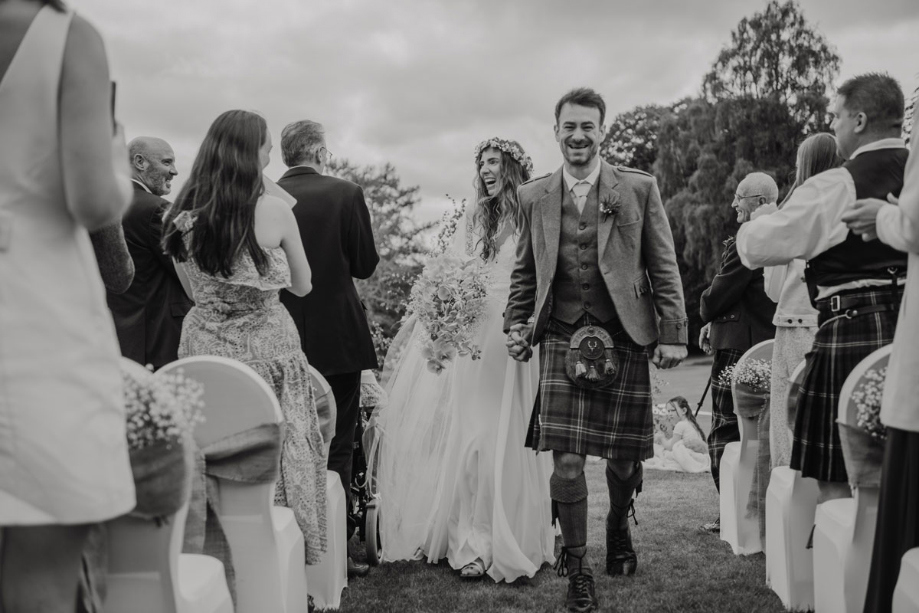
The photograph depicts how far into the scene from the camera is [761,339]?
6613 mm

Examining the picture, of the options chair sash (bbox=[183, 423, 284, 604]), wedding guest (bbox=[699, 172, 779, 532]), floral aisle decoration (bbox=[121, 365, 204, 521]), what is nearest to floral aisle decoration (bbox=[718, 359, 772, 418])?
wedding guest (bbox=[699, 172, 779, 532])

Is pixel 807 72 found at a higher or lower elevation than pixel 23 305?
higher

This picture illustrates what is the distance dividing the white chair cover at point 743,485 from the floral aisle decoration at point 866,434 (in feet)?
8.81

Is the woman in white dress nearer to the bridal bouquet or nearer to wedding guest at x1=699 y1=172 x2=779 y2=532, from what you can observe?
wedding guest at x1=699 y1=172 x2=779 y2=532

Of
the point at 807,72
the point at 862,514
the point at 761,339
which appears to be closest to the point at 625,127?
the point at 807,72

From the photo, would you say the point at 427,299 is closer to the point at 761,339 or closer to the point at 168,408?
the point at 761,339

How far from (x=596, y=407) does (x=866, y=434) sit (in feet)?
6.05

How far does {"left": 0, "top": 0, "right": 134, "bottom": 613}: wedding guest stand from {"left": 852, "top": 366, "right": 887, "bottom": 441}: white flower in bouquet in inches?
93.7

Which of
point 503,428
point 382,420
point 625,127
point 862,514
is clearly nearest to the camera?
point 862,514

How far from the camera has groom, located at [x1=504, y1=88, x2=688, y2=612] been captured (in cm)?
479

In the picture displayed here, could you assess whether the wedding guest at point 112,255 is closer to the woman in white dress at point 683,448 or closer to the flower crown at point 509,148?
the flower crown at point 509,148

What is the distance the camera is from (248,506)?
3.54m

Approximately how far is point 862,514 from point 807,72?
118 feet

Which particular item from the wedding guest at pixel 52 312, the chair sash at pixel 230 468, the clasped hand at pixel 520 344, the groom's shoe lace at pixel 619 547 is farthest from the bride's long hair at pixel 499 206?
the wedding guest at pixel 52 312
